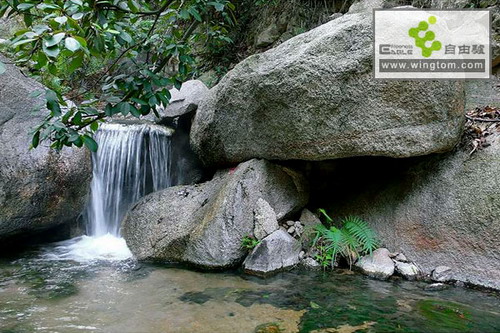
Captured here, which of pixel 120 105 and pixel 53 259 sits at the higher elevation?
pixel 120 105

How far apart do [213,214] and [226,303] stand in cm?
128

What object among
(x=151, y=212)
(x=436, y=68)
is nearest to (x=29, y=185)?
(x=151, y=212)

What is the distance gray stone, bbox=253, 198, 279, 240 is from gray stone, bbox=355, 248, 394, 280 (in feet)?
3.32

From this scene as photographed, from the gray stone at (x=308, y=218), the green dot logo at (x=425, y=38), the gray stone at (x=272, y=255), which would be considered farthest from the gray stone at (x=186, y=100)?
the green dot logo at (x=425, y=38)

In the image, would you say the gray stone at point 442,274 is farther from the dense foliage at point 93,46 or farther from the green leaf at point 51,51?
the green leaf at point 51,51

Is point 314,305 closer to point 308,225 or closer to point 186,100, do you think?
point 308,225

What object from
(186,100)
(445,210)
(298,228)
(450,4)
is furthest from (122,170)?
(450,4)

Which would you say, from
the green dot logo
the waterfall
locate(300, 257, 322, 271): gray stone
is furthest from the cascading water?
the green dot logo

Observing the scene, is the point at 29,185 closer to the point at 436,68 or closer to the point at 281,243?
the point at 281,243

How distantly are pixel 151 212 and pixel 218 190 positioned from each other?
104cm

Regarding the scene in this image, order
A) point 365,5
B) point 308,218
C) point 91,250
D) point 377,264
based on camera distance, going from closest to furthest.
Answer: point 377,264 → point 308,218 → point 91,250 → point 365,5

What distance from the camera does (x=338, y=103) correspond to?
3869 mm

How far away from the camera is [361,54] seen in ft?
12.1

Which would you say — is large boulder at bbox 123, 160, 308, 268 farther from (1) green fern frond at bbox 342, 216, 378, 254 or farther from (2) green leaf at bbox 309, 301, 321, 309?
(2) green leaf at bbox 309, 301, 321, 309
